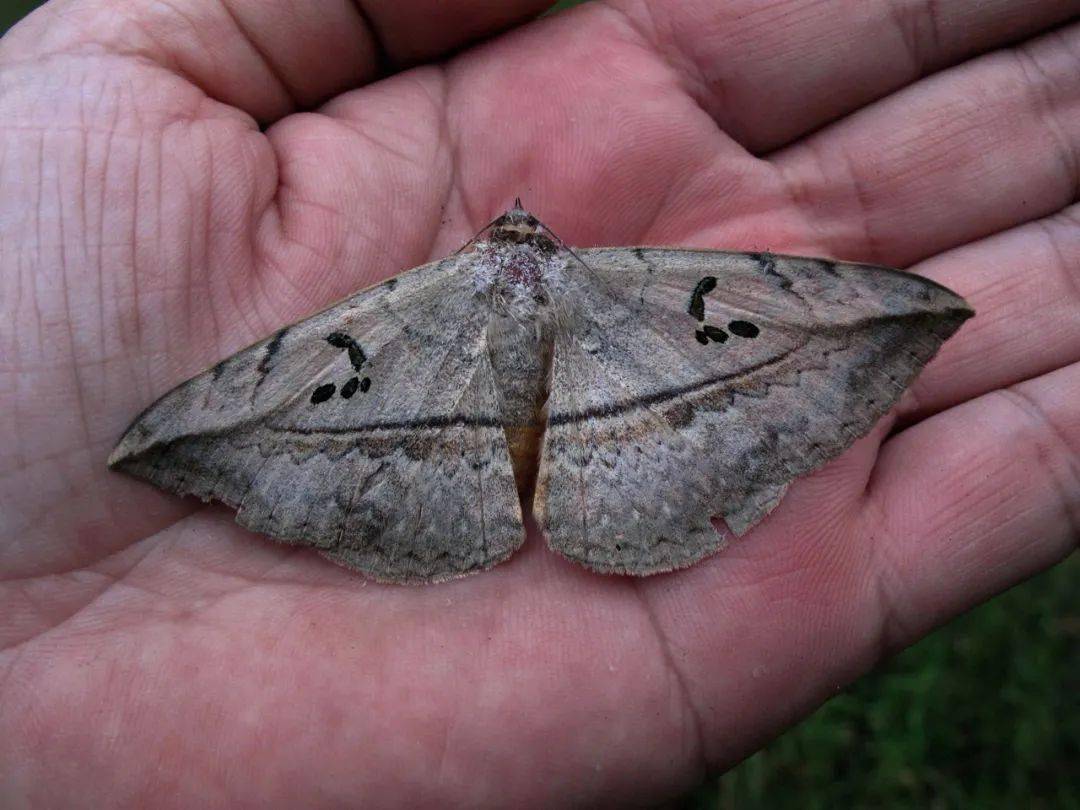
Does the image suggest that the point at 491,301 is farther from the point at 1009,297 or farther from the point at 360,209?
the point at 1009,297

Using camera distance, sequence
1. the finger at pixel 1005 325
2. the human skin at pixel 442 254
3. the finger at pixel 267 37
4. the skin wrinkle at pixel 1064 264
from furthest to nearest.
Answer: the skin wrinkle at pixel 1064 264, the finger at pixel 1005 325, the finger at pixel 267 37, the human skin at pixel 442 254

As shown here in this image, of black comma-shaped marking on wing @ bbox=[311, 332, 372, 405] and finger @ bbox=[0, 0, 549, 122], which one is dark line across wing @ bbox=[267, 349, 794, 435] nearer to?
black comma-shaped marking on wing @ bbox=[311, 332, 372, 405]

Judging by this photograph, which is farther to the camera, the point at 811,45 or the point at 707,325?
the point at 811,45

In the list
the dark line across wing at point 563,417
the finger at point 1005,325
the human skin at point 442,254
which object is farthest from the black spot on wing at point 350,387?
the finger at point 1005,325

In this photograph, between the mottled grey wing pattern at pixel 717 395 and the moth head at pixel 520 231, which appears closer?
the mottled grey wing pattern at pixel 717 395

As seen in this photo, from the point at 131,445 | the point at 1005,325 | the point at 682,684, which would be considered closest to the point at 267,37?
the point at 131,445

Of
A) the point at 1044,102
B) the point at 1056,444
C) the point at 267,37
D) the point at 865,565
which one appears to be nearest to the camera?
the point at 865,565

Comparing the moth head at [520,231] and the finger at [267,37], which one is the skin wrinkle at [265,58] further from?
the moth head at [520,231]

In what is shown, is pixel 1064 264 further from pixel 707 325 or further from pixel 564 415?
pixel 564 415
